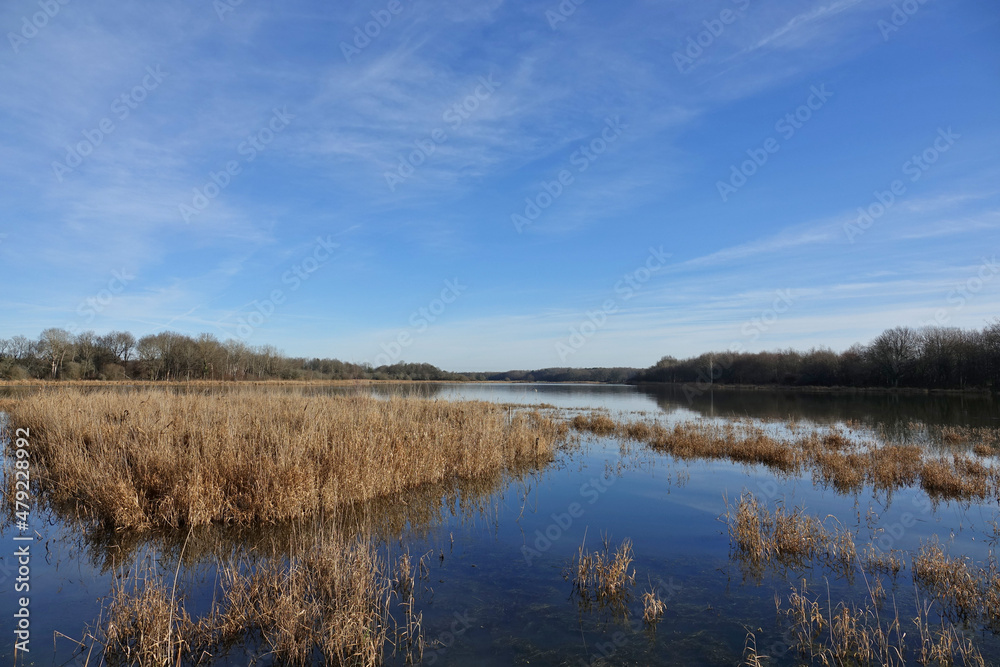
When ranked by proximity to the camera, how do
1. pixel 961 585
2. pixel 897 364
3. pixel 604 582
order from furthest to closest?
pixel 897 364
pixel 604 582
pixel 961 585

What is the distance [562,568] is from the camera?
620 cm

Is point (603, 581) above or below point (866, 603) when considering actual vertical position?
above

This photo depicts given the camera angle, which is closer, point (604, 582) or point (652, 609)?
point (652, 609)

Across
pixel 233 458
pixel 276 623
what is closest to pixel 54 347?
pixel 233 458

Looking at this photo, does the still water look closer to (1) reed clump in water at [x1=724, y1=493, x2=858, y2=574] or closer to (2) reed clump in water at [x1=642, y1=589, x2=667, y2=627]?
(2) reed clump in water at [x1=642, y1=589, x2=667, y2=627]

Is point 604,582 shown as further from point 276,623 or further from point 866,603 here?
point 276,623

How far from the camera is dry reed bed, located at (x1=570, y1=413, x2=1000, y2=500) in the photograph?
10836 mm

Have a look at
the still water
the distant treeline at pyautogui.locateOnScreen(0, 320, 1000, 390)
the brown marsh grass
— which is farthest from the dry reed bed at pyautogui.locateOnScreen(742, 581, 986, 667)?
the distant treeline at pyautogui.locateOnScreen(0, 320, 1000, 390)

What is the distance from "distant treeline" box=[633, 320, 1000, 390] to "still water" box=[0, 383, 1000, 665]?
55041mm

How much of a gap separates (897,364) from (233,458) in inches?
2723

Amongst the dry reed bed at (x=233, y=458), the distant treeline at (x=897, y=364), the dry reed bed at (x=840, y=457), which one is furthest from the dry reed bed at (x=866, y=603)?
the distant treeline at (x=897, y=364)

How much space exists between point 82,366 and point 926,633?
66309mm

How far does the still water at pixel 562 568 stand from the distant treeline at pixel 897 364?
2167 inches

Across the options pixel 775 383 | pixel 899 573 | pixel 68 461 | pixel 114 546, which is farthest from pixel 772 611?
pixel 775 383
